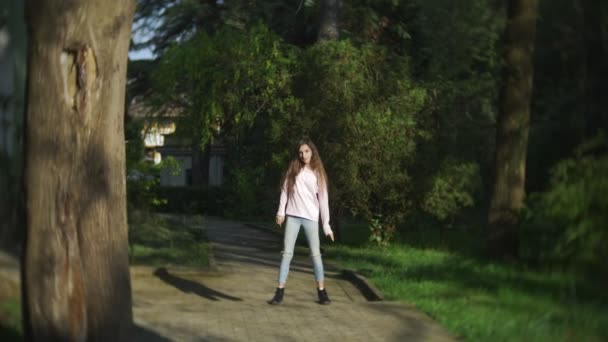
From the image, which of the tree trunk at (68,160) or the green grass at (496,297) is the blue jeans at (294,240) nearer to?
the green grass at (496,297)

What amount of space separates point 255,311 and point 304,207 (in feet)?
4.39

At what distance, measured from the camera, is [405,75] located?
57.6 ft

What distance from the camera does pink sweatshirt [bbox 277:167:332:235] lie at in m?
9.80

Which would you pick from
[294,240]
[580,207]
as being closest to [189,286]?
[294,240]

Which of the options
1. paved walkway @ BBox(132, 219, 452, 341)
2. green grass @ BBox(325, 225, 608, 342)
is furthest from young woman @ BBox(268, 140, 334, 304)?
green grass @ BBox(325, 225, 608, 342)

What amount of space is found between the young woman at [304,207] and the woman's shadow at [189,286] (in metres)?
0.92

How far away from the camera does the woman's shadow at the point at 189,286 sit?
34.3ft

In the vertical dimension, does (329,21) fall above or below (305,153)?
above

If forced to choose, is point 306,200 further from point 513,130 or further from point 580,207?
point 513,130

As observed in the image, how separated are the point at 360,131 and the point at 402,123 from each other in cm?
81

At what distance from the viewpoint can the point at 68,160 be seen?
19.4ft

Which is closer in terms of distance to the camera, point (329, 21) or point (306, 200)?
point (306, 200)

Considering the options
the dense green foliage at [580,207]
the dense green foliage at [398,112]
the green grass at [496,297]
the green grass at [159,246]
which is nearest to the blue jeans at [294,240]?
the green grass at [496,297]

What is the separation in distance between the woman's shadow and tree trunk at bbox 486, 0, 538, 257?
14.5ft
